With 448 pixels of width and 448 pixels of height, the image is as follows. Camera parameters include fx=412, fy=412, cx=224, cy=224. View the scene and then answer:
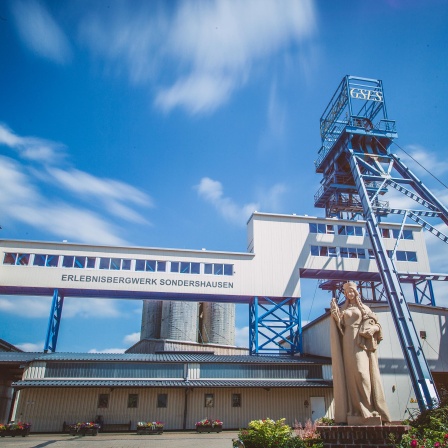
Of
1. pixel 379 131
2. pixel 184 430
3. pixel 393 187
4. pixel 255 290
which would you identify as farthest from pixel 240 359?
pixel 379 131

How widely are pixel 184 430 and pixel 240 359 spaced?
6102 millimetres

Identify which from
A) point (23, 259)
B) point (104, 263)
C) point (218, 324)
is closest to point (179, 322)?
point (218, 324)

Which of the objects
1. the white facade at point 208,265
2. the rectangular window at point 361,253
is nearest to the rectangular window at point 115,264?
the white facade at point 208,265

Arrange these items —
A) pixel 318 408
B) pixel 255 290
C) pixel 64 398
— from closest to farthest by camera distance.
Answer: pixel 64 398 < pixel 318 408 < pixel 255 290

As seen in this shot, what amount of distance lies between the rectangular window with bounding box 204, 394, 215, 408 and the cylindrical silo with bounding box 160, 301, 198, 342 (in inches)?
614

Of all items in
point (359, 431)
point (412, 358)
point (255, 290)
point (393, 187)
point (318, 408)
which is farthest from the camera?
point (255, 290)

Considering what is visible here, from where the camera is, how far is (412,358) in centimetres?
2520

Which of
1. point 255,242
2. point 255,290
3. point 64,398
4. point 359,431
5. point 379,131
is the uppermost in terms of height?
point 379,131

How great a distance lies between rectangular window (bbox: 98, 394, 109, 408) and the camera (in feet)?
88.7

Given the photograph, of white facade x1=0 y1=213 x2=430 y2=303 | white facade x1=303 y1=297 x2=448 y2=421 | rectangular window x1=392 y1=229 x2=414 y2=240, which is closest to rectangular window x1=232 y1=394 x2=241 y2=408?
white facade x1=303 y1=297 x2=448 y2=421

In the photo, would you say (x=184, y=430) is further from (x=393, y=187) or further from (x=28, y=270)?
(x=393, y=187)

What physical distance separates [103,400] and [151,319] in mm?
19721

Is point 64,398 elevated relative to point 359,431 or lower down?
elevated

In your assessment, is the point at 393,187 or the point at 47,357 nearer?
the point at 47,357
